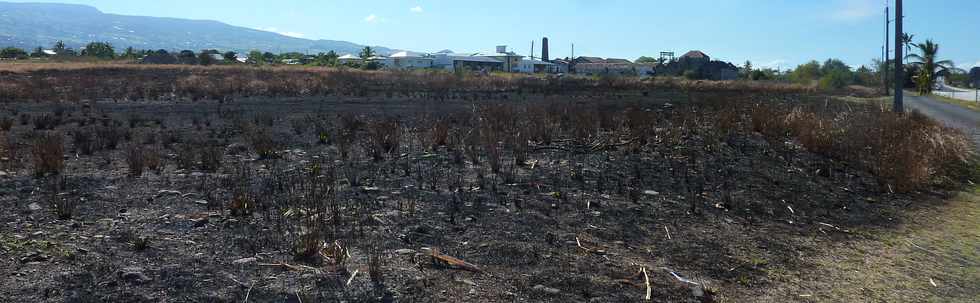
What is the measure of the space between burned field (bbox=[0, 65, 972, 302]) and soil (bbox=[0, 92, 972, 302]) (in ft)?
0.10

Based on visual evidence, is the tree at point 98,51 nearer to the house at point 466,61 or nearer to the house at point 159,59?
the house at point 159,59

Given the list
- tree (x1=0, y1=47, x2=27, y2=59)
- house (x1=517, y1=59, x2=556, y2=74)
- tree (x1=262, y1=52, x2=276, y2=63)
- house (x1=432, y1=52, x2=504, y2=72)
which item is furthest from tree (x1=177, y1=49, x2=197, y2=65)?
house (x1=517, y1=59, x2=556, y2=74)

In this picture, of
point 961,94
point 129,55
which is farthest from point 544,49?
point 961,94

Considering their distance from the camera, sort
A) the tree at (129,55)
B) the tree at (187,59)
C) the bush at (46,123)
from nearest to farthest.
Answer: the bush at (46,123), the tree at (187,59), the tree at (129,55)

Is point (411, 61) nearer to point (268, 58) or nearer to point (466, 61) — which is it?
point (466, 61)

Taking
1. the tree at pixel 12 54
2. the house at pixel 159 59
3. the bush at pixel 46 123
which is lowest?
the bush at pixel 46 123

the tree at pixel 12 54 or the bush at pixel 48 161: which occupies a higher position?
the tree at pixel 12 54

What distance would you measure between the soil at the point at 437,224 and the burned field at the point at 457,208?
30 mm

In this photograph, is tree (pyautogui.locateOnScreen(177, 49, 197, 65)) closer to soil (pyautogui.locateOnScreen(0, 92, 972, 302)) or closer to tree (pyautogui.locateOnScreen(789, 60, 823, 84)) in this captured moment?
soil (pyautogui.locateOnScreen(0, 92, 972, 302))

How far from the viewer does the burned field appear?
5.70 metres

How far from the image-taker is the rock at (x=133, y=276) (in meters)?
5.40

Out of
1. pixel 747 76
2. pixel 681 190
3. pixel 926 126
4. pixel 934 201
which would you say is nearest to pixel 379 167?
pixel 681 190

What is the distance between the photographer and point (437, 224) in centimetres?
732

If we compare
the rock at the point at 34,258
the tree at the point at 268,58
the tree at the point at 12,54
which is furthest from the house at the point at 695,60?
the rock at the point at 34,258
